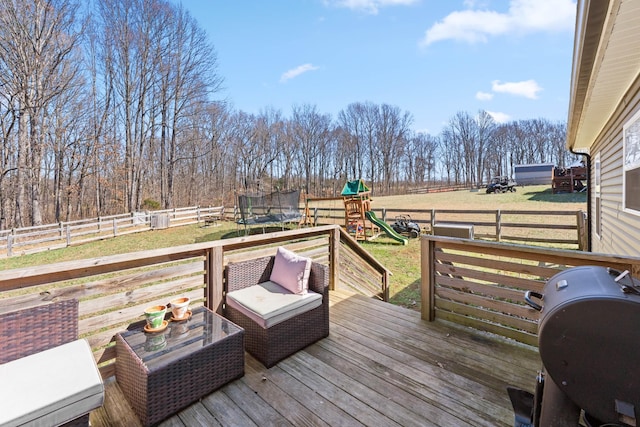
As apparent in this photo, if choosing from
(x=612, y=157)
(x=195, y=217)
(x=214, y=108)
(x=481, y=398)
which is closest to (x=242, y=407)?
(x=481, y=398)

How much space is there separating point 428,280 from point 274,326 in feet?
5.56

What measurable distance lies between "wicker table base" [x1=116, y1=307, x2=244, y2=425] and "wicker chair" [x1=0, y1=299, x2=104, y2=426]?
256 mm

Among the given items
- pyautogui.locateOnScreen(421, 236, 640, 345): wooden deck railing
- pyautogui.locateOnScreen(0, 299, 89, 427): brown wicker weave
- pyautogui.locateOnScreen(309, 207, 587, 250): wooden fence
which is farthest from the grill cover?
pyautogui.locateOnScreen(309, 207, 587, 250): wooden fence

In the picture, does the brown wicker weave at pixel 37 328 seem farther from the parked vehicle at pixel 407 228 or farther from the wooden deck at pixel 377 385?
the parked vehicle at pixel 407 228

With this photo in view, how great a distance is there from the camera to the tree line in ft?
37.1

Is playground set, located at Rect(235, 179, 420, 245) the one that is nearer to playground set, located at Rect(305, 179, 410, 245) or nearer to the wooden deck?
playground set, located at Rect(305, 179, 410, 245)

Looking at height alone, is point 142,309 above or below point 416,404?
above

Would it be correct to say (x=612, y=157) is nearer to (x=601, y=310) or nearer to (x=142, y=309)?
(x=601, y=310)

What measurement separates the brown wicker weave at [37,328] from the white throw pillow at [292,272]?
1.56 m

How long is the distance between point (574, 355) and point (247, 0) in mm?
9857

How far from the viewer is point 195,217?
1516 centimetres

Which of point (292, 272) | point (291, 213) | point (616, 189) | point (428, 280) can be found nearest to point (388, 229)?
point (291, 213)

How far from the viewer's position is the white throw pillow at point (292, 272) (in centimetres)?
271

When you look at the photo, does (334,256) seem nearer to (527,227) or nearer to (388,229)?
(388,229)
